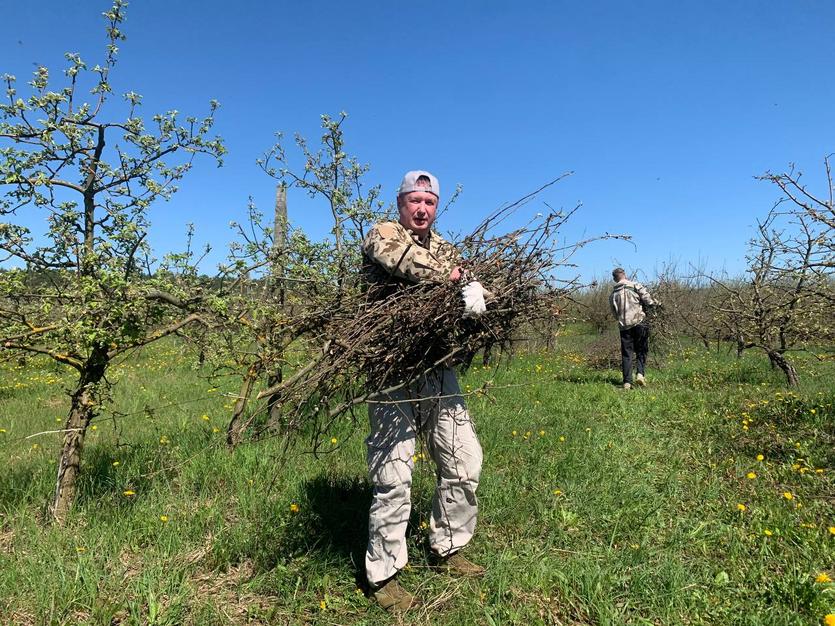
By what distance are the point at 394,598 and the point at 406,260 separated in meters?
1.60

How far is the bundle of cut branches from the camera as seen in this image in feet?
7.17

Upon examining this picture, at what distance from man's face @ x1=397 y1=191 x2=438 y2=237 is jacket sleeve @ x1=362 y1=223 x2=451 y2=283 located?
254mm

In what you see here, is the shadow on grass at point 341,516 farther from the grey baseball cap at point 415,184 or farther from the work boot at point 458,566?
the grey baseball cap at point 415,184

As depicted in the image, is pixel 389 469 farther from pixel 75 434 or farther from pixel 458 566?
pixel 75 434

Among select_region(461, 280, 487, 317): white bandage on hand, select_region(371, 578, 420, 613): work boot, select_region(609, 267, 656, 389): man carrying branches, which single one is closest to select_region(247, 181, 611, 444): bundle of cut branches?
select_region(461, 280, 487, 317): white bandage on hand

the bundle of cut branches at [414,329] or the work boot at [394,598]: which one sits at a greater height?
the bundle of cut branches at [414,329]

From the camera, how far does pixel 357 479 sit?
364 centimetres

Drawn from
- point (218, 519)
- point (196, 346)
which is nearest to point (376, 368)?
point (196, 346)

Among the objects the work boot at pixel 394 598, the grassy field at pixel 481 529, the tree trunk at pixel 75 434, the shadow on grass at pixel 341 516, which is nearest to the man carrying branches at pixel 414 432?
the work boot at pixel 394 598

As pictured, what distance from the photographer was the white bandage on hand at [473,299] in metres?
2.13

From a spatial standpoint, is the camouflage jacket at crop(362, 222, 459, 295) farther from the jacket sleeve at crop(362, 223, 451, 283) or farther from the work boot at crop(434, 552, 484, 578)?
the work boot at crop(434, 552, 484, 578)

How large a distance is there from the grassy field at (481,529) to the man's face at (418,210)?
1.12 m

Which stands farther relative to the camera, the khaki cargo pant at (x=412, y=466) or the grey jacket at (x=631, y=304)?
the grey jacket at (x=631, y=304)

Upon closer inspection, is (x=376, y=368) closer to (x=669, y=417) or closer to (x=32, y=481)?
(x=32, y=481)
